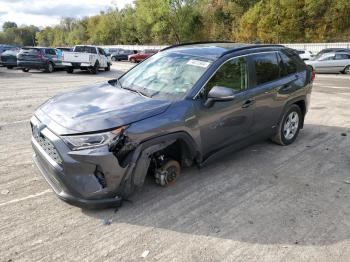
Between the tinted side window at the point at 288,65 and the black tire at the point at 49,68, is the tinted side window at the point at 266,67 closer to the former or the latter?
the tinted side window at the point at 288,65

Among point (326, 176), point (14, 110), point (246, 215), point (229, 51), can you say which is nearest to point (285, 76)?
point (229, 51)

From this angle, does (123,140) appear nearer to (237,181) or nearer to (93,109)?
(93,109)

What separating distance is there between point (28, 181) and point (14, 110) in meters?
4.97

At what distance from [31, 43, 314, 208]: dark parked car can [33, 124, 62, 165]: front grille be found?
0.01 metres

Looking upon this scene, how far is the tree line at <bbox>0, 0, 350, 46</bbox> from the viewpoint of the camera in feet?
128

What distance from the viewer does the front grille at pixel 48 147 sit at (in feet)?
11.1

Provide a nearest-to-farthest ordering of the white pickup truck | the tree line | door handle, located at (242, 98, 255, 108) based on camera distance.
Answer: door handle, located at (242, 98, 255, 108), the white pickup truck, the tree line

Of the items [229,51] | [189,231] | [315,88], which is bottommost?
[189,231]

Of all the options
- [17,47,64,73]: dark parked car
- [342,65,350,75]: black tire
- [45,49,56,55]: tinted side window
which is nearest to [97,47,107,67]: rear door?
[17,47,64,73]: dark parked car

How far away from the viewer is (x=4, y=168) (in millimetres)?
4676

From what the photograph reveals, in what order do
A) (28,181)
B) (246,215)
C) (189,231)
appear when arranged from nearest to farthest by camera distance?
(189,231)
(246,215)
(28,181)

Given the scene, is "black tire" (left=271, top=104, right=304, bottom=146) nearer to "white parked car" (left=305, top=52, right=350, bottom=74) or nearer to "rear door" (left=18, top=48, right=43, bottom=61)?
"white parked car" (left=305, top=52, right=350, bottom=74)

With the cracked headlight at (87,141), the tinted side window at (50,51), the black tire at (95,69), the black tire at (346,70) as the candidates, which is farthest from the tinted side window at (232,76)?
the black tire at (346,70)

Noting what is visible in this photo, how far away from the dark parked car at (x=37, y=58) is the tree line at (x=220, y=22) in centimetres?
2701
